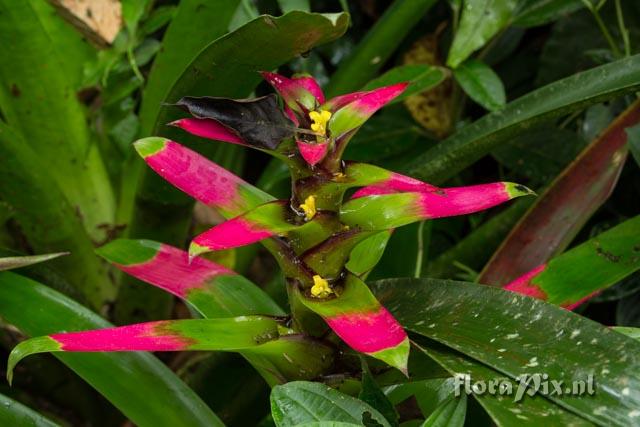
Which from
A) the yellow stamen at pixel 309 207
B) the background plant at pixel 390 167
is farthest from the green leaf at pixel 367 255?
the yellow stamen at pixel 309 207

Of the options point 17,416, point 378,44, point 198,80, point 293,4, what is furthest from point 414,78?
point 17,416

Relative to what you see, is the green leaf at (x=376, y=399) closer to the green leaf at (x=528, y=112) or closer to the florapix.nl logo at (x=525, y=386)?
the florapix.nl logo at (x=525, y=386)

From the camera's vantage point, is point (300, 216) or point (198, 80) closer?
point (300, 216)

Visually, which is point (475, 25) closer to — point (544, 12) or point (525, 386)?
point (544, 12)

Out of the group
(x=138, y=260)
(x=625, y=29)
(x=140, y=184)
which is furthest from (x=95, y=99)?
(x=625, y=29)

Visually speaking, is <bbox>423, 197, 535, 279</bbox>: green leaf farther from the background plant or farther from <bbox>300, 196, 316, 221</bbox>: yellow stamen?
<bbox>300, 196, 316, 221</bbox>: yellow stamen

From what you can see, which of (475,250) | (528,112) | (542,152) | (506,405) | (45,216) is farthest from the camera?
(542,152)

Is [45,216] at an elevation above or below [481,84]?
below
